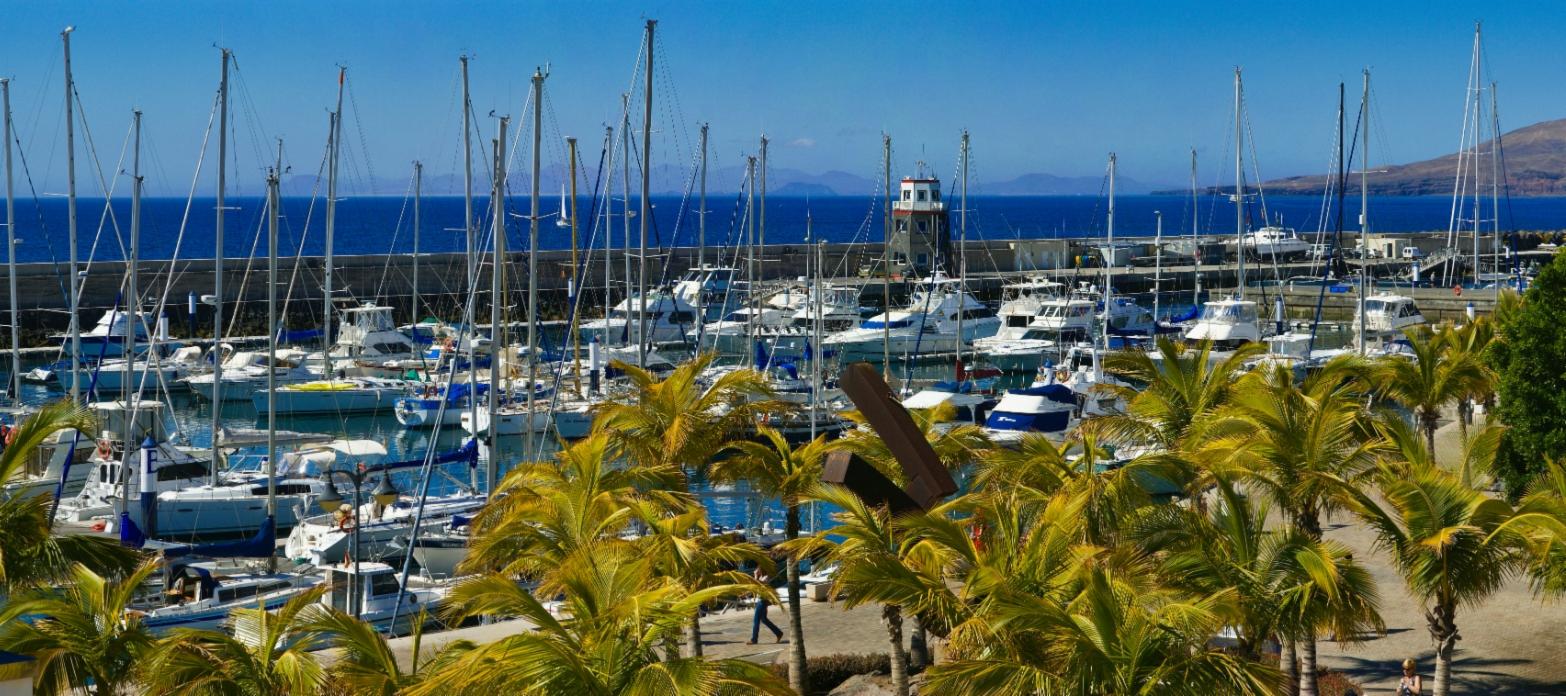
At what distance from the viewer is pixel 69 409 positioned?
13977 mm

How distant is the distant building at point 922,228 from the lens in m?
84.4

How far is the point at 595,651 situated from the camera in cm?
1074

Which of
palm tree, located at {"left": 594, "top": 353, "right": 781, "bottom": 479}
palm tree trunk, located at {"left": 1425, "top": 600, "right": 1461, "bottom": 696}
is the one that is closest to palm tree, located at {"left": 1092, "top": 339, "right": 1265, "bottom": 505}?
palm tree, located at {"left": 594, "top": 353, "right": 781, "bottom": 479}

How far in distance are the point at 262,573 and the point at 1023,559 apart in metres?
18.4

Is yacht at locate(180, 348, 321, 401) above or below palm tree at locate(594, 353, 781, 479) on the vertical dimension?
below

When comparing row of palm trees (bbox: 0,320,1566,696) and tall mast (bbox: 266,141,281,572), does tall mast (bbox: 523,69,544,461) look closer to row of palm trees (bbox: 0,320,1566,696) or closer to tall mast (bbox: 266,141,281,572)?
tall mast (bbox: 266,141,281,572)

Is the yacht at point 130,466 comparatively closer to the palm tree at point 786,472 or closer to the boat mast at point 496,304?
the boat mast at point 496,304

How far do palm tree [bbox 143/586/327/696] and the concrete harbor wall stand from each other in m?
42.5

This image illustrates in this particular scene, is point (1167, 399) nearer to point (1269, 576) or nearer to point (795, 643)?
point (795, 643)

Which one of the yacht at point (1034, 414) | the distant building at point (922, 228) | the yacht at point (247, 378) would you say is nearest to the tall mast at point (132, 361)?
the yacht at point (247, 378)

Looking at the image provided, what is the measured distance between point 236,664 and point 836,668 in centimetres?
902

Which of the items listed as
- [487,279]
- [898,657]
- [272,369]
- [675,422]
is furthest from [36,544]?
[487,279]

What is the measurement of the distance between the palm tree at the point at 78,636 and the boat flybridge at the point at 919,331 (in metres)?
46.6

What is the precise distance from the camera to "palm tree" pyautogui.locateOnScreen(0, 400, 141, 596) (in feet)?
43.0
